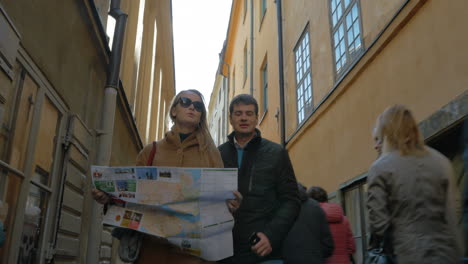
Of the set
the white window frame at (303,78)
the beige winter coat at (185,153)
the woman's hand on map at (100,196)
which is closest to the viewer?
the woman's hand on map at (100,196)

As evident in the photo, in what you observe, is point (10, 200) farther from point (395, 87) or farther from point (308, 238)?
point (395, 87)

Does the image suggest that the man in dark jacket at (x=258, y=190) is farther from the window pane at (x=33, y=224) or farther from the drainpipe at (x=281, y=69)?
the drainpipe at (x=281, y=69)

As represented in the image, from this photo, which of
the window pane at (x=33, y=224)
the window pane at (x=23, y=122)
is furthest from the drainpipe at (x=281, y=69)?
the window pane at (x=23, y=122)

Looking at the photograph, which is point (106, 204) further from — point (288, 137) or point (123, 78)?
point (288, 137)

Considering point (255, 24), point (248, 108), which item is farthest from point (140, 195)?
point (255, 24)

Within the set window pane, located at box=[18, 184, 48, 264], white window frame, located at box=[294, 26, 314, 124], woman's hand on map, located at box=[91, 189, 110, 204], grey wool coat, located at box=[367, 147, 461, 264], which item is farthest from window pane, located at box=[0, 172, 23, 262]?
white window frame, located at box=[294, 26, 314, 124]

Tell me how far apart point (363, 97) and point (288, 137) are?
4633 mm

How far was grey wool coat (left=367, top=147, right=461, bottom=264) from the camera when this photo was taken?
2.40 m

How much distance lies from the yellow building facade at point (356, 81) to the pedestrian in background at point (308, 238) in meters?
1.32

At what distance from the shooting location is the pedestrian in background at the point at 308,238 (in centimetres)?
389

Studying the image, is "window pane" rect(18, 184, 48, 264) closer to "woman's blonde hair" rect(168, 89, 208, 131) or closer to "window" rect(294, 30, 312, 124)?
"woman's blonde hair" rect(168, 89, 208, 131)

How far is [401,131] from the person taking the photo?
2.83m

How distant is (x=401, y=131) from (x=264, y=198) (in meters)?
1.04

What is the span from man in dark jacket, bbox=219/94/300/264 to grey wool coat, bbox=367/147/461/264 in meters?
0.54
